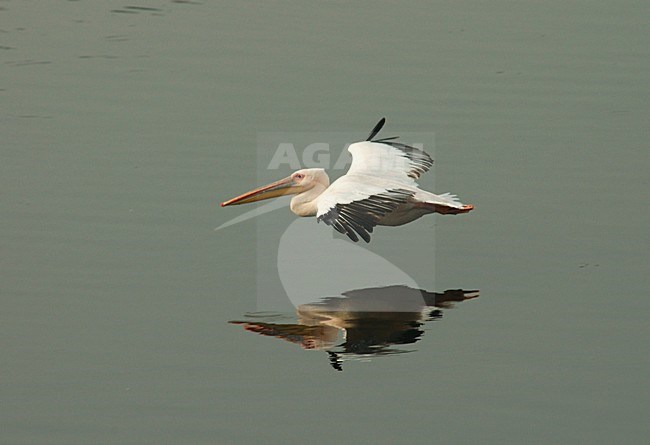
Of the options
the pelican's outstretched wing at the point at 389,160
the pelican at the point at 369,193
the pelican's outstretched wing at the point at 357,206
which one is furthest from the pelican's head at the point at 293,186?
the pelican's outstretched wing at the point at 357,206

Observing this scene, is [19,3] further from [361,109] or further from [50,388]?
[50,388]

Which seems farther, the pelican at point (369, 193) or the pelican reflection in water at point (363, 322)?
the pelican at point (369, 193)

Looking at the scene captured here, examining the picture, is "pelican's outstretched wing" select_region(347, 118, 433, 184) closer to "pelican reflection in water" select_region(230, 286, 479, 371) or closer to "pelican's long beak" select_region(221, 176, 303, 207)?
"pelican's long beak" select_region(221, 176, 303, 207)

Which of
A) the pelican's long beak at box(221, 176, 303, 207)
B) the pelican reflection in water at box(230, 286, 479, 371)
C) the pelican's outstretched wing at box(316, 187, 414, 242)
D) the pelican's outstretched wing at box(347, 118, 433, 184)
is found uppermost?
the pelican's outstretched wing at box(347, 118, 433, 184)

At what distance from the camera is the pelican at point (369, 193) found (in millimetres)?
7266

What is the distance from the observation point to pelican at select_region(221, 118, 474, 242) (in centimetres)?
727

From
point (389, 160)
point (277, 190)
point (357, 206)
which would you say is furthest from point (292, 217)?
point (357, 206)

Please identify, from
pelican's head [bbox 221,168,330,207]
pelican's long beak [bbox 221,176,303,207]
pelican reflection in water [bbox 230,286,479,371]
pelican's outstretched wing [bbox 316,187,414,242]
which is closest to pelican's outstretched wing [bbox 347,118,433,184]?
pelican's head [bbox 221,168,330,207]

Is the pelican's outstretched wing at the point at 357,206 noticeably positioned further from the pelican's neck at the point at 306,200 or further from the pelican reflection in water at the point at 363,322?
the pelican's neck at the point at 306,200

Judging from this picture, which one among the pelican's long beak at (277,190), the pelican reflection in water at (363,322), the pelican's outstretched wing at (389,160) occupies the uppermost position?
the pelican's outstretched wing at (389,160)

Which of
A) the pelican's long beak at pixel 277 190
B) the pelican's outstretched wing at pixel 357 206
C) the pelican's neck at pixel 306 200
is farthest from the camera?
the pelican's long beak at pixel 277 190

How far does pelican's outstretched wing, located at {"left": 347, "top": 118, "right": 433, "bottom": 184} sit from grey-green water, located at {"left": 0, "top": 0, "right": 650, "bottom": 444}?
0.40 meters

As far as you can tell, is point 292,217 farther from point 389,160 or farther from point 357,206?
point 357,206

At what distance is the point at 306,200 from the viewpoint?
28.1 feet
